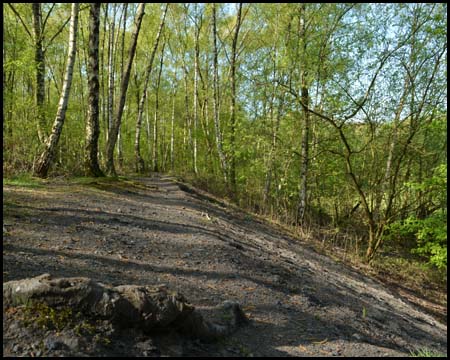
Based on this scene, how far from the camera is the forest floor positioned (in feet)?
7.89

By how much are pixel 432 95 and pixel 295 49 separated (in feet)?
15.5

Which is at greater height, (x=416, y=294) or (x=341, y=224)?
(x=341, y=224)

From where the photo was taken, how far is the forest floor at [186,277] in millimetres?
2406

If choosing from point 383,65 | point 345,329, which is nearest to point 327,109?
point 383,65

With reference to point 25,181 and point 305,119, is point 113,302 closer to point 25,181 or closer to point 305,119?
point 25,181

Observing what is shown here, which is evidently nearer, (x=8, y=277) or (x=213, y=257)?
(x=8, y=277)

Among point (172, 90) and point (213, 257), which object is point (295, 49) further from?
point (172, 90)

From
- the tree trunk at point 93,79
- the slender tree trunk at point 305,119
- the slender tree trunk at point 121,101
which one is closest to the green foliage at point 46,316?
the tree trunk at point 93,79

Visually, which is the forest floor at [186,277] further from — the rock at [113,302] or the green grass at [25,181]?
the green grass at [25,181]

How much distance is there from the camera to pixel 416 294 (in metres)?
8.94

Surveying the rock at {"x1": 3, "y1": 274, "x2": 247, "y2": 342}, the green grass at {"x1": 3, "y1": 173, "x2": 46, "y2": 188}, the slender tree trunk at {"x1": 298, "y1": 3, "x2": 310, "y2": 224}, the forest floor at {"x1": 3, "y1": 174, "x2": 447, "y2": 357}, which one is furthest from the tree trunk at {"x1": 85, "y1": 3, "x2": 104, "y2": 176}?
the rock at {"x1": 3, "y1": 274, "x2": 247, "y2": 342}

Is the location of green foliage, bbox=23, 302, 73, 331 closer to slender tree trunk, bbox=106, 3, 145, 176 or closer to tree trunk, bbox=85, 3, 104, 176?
tree trunk, bbox=85, 3, 104, 176

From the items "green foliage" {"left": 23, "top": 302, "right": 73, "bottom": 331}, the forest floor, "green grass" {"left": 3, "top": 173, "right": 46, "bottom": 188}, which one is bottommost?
the forest floor

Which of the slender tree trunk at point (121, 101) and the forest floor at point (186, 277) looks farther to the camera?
the slender tree trunk at point (121, 101)
